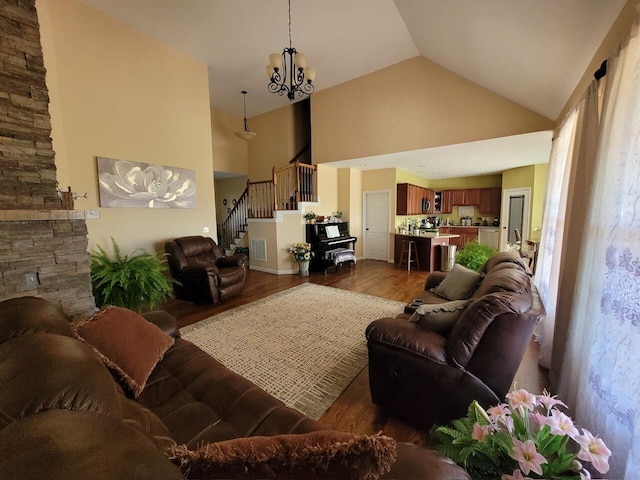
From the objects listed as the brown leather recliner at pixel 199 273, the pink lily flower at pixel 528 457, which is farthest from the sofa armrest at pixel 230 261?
the pink lily flower at pixel 528 457

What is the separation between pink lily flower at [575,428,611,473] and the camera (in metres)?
0.62

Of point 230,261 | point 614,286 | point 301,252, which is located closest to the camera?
point 614,286

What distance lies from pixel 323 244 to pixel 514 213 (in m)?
5.27

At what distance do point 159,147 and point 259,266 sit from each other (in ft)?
10.5

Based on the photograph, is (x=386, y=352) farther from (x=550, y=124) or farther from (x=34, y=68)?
(x=550, y=124)

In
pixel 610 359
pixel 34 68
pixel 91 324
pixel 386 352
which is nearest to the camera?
pixel 610 359

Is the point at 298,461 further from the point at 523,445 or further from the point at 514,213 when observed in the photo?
the point at 514,213

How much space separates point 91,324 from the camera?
55.2 inches

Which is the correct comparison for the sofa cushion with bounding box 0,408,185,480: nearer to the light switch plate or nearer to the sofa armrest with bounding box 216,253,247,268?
the light switch plate

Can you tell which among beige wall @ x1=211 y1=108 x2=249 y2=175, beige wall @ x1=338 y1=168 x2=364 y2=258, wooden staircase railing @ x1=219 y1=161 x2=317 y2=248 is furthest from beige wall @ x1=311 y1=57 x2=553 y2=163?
beige wall @ x1=211 y1=108 x2=249 y2=175

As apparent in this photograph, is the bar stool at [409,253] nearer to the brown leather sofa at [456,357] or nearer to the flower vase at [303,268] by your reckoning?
the flower vase at [303,268]

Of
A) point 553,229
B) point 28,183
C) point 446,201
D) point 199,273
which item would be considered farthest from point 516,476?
point 446,201

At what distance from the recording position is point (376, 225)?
23.4 feet

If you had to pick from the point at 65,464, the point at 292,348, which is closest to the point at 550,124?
the point at 292,348
